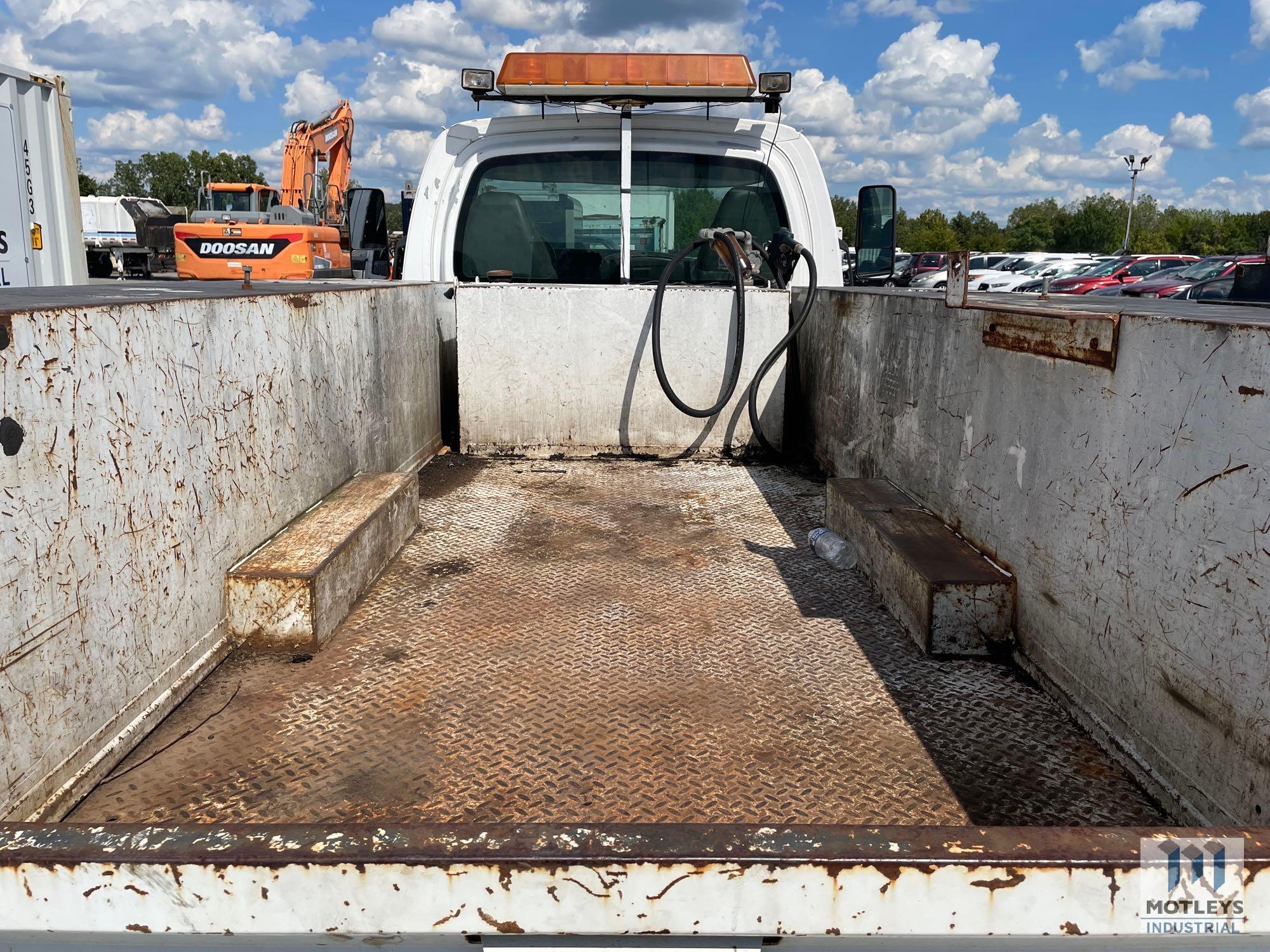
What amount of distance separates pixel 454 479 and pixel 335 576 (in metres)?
1.80

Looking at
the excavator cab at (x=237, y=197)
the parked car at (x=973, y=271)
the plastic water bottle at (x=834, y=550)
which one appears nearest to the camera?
the plastic water bottle at (x=834, y=550)

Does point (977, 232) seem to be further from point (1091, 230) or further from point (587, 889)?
point (587, 889)

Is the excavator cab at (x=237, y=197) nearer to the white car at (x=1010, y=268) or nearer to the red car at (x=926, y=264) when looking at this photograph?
the red car at (x=926, y=264)

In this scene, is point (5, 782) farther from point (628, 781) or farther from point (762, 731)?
point (762, 731)

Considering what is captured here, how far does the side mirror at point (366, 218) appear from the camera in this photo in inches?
229

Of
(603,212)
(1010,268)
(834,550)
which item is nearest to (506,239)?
(603,212)

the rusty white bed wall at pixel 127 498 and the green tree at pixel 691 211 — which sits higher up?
the green tree at pixel 691 211

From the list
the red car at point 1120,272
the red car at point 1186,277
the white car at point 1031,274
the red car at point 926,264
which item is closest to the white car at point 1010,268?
the white car at point 1031,274

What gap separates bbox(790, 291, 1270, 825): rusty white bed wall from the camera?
1569 millimetres

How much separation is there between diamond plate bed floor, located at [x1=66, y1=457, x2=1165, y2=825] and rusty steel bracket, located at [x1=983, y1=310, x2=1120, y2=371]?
0.79 metres

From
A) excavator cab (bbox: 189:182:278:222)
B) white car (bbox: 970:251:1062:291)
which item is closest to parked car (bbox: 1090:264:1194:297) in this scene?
white car (bbox: 970:251:1062:291)

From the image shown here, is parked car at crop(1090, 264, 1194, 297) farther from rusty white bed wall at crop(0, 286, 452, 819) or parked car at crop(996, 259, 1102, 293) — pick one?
rusty white bed wall at crop(0, 286, 452, 819)

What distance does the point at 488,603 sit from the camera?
2.78 m

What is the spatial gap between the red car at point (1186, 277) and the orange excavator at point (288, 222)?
1778 cm
